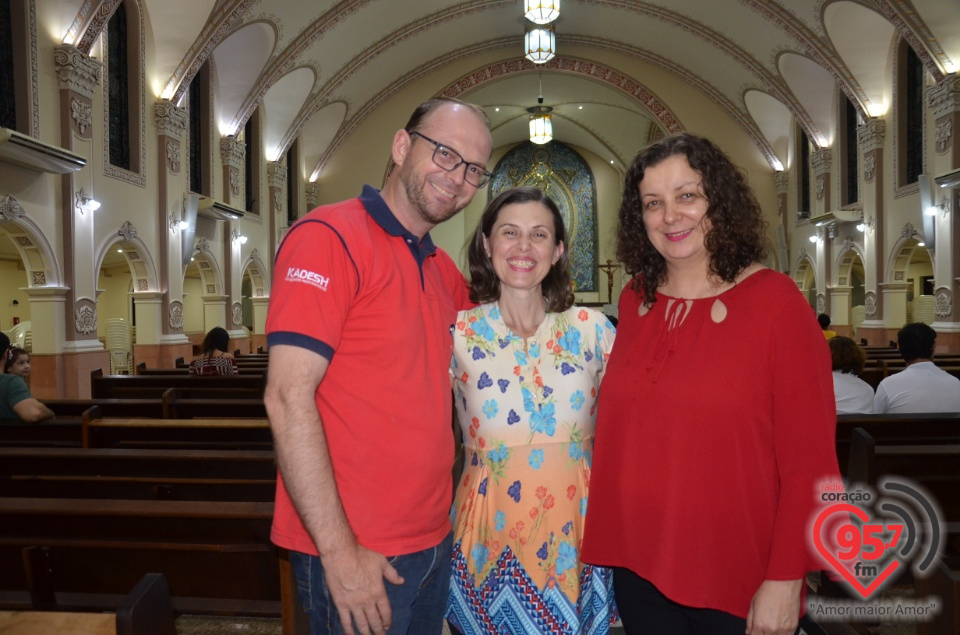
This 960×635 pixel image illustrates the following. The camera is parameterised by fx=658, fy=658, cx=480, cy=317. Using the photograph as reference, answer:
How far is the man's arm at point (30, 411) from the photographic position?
3680 mm

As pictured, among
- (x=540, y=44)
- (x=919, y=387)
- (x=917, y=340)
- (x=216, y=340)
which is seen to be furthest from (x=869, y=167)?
(x=216, y=340)

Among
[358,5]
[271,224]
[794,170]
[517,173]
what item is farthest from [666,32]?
[271,224]

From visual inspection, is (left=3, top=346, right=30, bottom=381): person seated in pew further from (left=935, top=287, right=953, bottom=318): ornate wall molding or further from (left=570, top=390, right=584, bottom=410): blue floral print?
(left=935, top=287, right=953, bottom=318): ornate wall molding

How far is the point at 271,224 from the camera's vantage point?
13.4m

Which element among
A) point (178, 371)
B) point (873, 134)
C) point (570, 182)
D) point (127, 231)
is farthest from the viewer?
point (570, 182)

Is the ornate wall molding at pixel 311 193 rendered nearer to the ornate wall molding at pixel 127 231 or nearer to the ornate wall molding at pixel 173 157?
the ornate wall molding at pixel 173 157

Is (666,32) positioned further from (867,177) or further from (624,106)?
(867,177)

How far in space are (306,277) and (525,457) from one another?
2.30ft

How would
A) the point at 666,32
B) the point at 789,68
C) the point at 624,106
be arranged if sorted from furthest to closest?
the point at 624,106
the point at 666,32
the point at 789,68

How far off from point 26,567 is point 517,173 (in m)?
18.9

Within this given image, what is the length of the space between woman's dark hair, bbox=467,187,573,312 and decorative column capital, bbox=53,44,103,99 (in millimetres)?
7889

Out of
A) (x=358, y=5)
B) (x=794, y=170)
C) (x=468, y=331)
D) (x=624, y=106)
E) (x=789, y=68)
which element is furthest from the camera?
(x=624, y=106)

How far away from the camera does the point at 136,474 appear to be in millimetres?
3020

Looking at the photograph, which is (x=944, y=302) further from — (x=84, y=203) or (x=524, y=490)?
(x=84, y=203)
